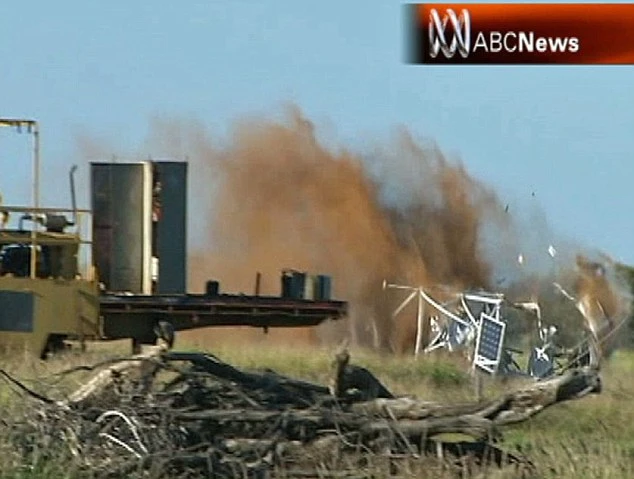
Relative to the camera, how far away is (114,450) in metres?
11.4

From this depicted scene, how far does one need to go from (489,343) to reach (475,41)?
10.2 metres

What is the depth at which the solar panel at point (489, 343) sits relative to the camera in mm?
24328

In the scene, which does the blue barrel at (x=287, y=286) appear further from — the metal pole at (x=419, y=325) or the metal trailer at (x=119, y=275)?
the metal pole at (x=419, y=325)

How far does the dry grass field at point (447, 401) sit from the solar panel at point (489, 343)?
394 millimetres

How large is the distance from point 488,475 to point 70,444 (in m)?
2.96

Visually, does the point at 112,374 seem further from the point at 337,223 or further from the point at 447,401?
the point at 337,223

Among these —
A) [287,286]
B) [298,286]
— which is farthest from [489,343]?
[287,286]

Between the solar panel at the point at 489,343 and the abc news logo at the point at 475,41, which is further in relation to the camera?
the solar panel at the point at 489,343

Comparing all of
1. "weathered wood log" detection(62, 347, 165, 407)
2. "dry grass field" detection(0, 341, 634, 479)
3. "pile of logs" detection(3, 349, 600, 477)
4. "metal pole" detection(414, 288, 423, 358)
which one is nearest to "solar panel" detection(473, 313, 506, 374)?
"dry grass field" detection(0, 341, 634, 479)

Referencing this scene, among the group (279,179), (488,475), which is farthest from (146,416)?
(279,179)

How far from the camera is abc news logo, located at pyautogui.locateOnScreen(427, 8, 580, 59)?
51.2ft

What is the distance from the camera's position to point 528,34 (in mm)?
15875

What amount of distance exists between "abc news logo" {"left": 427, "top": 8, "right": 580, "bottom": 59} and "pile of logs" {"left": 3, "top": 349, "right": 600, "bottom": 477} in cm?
398

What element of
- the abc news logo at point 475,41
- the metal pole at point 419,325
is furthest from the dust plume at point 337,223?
the abc news logo at point 475,41
